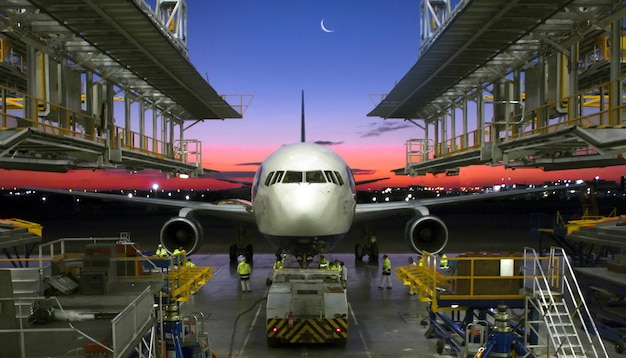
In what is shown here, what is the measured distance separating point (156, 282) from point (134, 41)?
8.67 metres

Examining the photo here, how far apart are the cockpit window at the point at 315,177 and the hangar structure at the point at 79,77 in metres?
6.37

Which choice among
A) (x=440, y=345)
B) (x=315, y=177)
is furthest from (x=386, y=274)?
(x=440, y=345)

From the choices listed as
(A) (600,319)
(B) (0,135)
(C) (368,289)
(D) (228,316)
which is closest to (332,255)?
(C) (368,289)

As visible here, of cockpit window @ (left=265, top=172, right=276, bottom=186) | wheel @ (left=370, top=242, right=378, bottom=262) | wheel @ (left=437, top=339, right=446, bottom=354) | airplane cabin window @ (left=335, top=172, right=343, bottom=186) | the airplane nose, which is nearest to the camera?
wheel @ (left=437, top=339, right=446, bottom=354)

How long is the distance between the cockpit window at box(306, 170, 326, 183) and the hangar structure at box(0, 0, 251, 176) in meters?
6.37

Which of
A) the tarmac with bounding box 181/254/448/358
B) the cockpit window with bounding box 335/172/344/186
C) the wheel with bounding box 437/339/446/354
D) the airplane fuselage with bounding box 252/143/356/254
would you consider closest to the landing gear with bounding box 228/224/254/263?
the tarmac with bounding box 181/254/448/358

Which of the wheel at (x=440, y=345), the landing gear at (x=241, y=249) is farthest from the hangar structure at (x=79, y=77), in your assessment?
the wheel at (x=440, y=345)

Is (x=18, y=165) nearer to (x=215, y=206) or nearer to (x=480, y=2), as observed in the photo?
(x=215, y=206)

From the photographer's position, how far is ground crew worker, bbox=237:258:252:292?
58.8 feet

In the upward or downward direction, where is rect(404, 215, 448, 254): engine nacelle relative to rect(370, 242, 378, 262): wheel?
upward

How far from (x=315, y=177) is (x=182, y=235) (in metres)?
7.78

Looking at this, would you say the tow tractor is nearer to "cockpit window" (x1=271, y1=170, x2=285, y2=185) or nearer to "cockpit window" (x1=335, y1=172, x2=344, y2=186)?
"cockpit window" (x1=271, y1=170, x2=285, y2=185)

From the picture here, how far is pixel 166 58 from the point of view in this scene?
687 inches

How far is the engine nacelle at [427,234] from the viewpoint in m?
17.9
